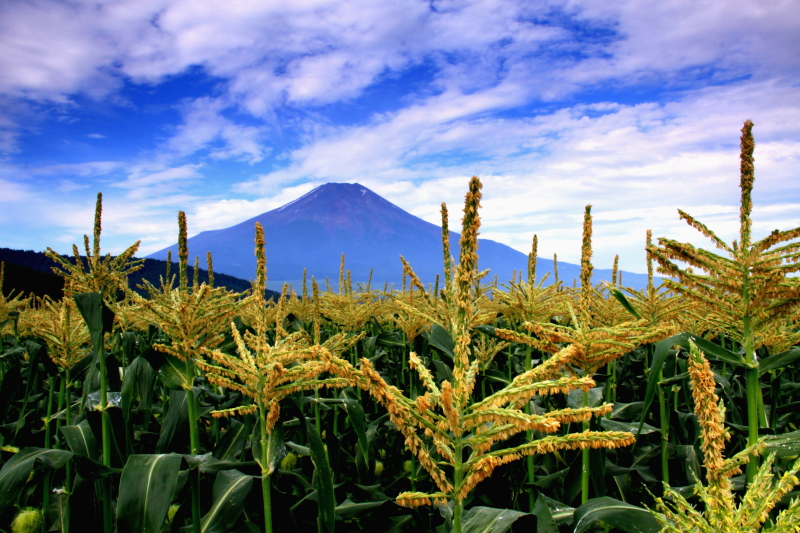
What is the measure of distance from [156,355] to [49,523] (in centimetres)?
219

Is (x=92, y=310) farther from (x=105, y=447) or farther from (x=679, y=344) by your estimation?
(x=679, y=344)

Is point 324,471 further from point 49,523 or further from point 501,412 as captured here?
point 49,523

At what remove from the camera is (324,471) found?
2496 millimetres

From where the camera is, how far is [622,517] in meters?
2.06

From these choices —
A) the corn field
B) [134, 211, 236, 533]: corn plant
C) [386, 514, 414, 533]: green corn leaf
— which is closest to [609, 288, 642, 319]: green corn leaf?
the corn field

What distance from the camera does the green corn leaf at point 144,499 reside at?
2389mm

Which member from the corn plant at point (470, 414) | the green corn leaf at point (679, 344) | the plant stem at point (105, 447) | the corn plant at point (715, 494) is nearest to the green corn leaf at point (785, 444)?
the green corn leaf at point (679, 344)

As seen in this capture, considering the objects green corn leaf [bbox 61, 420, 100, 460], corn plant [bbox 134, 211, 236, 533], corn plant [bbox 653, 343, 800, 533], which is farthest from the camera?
green corn leaf [bbox 61, 420, 100, 460]

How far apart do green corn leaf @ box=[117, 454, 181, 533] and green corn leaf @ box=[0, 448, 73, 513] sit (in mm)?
841

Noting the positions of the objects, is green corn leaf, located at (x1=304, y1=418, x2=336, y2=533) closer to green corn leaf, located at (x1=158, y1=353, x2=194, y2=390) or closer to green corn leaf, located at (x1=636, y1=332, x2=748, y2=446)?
green corn leaf, located at (x1=158, y1=353, x2=194, y2=390)

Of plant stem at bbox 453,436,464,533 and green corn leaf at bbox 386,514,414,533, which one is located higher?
plant stem at bbox 453,436,464,533

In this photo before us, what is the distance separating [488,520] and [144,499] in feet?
6.44

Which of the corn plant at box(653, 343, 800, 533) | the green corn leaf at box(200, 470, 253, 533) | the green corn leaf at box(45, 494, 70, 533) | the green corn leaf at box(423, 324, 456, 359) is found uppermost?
the green corn leaf at box(423, 324, 456, 359)

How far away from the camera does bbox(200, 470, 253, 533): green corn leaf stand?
2.66 m
